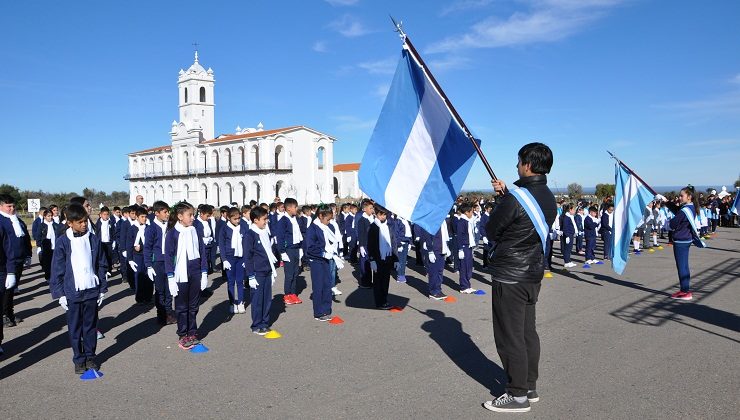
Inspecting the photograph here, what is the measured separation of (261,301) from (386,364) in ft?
8.42

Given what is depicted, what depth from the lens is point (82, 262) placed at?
245 inches

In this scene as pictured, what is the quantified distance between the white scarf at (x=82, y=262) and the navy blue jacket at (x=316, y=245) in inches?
137

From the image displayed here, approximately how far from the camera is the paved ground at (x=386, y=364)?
5.00m

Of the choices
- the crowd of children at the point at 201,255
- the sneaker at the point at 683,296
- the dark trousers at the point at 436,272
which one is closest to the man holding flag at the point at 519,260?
the crowd of children at the point at 201,255

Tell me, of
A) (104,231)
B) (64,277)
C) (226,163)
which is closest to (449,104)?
(64,277)

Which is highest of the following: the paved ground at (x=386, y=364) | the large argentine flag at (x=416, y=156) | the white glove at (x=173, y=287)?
the large argentine flag at (x=416, y=156)

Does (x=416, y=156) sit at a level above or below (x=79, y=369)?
above

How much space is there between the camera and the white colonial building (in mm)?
67750

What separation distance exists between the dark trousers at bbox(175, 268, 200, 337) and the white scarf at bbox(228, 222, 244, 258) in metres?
2.24

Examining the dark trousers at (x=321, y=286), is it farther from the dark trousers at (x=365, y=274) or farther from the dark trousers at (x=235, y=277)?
the dark trousers at (x=365, y=274)

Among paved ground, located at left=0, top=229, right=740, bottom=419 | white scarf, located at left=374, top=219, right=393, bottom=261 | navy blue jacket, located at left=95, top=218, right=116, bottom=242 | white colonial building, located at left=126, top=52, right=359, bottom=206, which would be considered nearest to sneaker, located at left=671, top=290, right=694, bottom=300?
paved ground, located at left=0, top=229, right=740, bottom=419

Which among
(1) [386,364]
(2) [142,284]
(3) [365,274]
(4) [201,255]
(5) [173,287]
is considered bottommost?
(1) [386,364]

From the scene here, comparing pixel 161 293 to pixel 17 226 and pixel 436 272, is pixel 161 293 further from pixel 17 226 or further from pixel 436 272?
pixel 436 272

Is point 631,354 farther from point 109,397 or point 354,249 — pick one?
point 354,249
